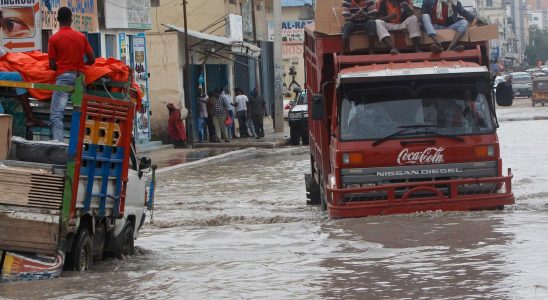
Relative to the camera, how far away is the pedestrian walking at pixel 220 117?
39.3 m

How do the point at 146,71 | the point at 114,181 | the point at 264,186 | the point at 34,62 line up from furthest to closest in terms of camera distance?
the point at 146,71
the point at 264,186
the point at 34,62
the point at 114,181

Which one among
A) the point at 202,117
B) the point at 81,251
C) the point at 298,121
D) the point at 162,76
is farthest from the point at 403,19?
the point at 202,117

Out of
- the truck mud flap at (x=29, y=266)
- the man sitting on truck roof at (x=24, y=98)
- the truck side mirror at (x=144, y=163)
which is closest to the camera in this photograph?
the truck mud flap at (x=29, y=266)

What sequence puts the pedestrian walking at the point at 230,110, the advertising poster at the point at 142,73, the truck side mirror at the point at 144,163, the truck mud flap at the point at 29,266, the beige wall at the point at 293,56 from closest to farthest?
the truck mud flap at the point at 29,266 < the truck side mirror at the point at 144,163 < the advertising poster at the point at 142,73 < the pedestrian walking at the point at 230,110 < the beige wall at the point at 293,56

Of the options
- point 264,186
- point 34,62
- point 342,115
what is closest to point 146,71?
point 264,186

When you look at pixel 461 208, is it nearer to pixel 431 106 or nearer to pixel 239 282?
pixel 431 106

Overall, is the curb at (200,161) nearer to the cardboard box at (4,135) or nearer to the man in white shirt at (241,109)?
the man in white shirt at (241,109)

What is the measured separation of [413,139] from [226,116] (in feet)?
83.1

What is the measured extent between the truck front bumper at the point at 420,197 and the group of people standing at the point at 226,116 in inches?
975

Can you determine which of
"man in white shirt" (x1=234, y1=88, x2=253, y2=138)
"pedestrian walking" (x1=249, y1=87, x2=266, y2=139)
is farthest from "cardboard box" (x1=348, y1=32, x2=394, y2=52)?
"pedestrian walking" (x1=249, y1=87, x2=266, y2=139)

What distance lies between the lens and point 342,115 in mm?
15039

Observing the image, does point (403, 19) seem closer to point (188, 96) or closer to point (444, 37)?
point (444, 37)

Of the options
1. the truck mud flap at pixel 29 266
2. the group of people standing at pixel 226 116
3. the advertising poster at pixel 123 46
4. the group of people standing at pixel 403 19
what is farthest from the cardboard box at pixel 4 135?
the group of people standing at pixel 226 116

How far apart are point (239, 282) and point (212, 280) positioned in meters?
0.30
